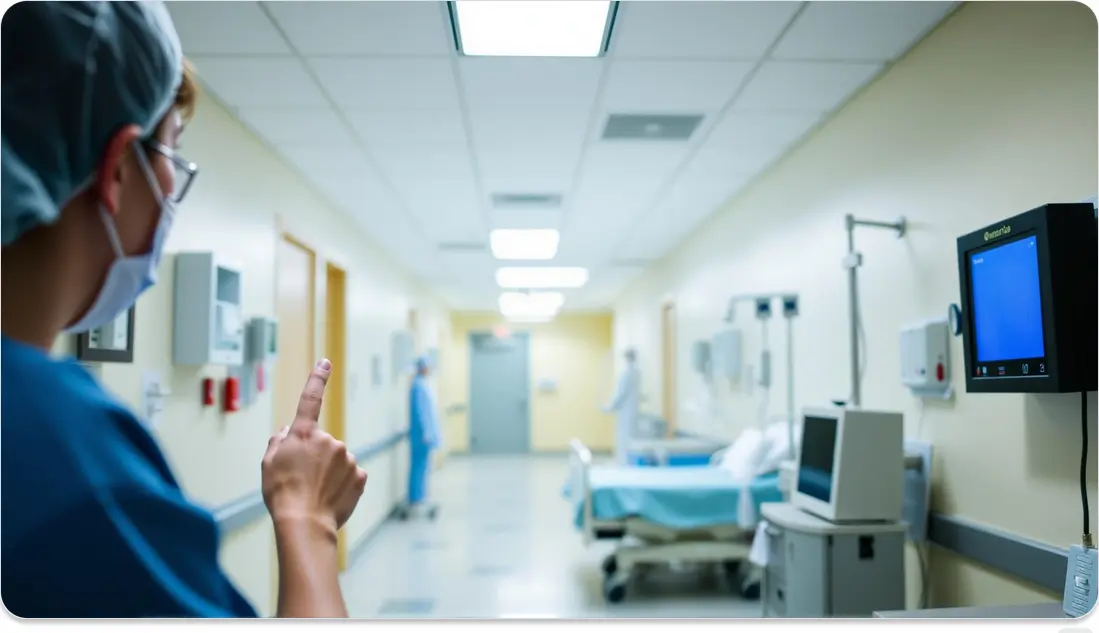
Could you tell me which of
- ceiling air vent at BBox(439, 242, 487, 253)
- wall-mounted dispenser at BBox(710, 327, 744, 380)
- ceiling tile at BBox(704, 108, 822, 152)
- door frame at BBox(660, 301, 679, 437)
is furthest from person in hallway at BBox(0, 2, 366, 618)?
door frame at BBox(660, 301, 679, 437)

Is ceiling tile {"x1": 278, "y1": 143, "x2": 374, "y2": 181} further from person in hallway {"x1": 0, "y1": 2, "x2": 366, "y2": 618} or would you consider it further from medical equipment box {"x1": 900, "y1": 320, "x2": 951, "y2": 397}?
person in hallway {"x1": 0, "y1": 2, "x2": 366, "y2": 618}

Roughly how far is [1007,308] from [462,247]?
5117mm

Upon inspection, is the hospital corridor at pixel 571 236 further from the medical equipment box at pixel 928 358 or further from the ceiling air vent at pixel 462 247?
the ceiling air vent at pixel 462 247

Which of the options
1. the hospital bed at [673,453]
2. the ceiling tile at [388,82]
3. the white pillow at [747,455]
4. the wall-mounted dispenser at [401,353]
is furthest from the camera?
the wall-mounted dispenser at [401,353]

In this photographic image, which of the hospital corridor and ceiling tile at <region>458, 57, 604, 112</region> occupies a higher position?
ceiling tile at <region>458, 57, 604, 112</region>

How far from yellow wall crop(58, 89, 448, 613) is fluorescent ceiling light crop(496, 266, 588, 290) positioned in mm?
2940

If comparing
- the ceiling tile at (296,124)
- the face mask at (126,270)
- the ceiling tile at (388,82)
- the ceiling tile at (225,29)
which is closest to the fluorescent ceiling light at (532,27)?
the ceiling tile at (388,82)

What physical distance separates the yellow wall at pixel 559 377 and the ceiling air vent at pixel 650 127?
9.41m

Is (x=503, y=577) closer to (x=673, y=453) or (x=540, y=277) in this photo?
(x=673, y=453)

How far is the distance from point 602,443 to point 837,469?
10.6 m

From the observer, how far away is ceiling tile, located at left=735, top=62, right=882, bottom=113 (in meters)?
2.87

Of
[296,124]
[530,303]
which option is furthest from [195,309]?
[530,303]

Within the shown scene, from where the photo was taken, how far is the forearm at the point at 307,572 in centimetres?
79

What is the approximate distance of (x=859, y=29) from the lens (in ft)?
8.37
